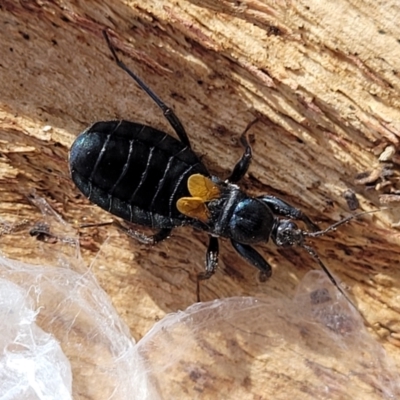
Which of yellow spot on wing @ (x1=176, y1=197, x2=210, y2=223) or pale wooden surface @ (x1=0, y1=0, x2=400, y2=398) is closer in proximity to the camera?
pale wooden surface @ (x1=0, y1=0, x2=400, y2=398)

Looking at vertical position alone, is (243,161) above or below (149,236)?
above

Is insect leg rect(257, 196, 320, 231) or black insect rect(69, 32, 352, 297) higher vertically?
insect leg rect(257, 196, 320, 231)

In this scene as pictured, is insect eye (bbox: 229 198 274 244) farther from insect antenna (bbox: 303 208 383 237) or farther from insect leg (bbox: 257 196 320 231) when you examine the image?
insect antenna (bbox: 303 208 383 237)

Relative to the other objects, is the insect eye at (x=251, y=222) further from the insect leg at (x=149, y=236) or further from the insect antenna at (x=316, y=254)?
the insect leg at (x=149, y=236)

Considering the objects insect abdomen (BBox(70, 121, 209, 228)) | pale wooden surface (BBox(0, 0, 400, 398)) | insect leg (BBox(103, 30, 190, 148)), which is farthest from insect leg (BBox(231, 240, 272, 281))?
insect leg (BBox(103, 30, 190, 148))

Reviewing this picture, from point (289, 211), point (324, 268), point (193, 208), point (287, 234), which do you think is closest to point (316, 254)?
point (324, 268)

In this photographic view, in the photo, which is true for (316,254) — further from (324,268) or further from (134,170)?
(134,170)

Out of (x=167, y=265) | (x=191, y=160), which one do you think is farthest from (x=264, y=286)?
(x=191, y=160)

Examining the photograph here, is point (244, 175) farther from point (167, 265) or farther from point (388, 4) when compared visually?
point (388, 4)
